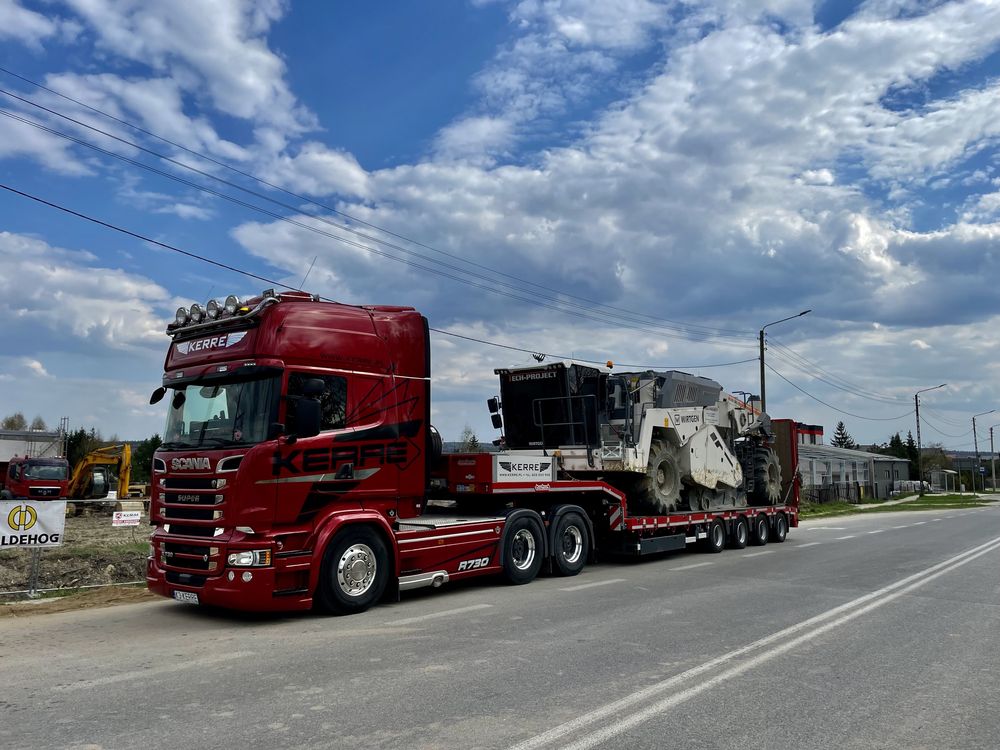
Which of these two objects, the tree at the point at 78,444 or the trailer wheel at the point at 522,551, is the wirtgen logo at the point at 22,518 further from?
the tree at the point at 78,444

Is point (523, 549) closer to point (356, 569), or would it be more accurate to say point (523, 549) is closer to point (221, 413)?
point (356, 569)

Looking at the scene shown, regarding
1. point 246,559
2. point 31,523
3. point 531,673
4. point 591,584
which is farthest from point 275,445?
point 591,584

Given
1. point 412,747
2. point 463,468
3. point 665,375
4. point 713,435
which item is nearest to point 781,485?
point 713,435

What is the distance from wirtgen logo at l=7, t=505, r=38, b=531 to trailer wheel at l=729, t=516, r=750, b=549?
528 inches

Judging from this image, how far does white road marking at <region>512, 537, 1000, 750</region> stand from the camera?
4758 mm

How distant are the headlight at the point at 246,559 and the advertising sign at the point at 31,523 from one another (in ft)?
12.5

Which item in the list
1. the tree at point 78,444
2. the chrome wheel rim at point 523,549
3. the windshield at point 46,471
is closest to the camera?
the chrome wheel rim at point 523,549

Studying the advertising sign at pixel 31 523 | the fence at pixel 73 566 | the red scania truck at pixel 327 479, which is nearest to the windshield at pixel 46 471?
the fence at pixel 73 566

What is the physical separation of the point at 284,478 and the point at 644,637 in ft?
13.4

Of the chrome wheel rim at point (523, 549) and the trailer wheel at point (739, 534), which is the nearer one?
the chrome wheel rim at point (523, 549)

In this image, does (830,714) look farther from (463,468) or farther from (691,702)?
(463,468)

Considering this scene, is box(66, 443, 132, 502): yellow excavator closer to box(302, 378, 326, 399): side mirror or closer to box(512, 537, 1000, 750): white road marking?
box(302, 378, 326, 399): side mirror

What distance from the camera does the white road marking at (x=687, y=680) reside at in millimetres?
4758

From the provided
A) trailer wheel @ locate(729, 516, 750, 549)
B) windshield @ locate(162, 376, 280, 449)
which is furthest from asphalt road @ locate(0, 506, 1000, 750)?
trailer wheel @ locate(729, 516, 750, 549)
